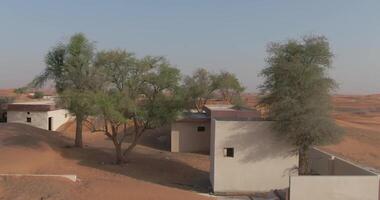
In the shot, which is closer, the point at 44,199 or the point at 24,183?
the point at 44,199

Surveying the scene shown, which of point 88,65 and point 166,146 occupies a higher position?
point 88,65

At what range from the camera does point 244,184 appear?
59.6 feet

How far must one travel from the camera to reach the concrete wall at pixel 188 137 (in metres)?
28.3

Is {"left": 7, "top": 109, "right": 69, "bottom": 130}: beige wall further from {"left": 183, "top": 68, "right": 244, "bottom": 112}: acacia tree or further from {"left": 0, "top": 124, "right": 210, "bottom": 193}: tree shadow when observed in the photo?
{"left": 183, "top": 68, "right": 244, "bottom": 112}: acacia tree

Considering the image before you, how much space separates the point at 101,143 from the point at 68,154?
24.0 feet

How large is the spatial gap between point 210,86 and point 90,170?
74.3 ft

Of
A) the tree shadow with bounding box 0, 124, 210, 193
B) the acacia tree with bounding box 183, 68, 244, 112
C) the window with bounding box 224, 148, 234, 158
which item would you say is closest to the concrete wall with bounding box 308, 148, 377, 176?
the window with bounding box 224, 148, 234, 158

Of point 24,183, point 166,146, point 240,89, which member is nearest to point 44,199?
point 24,183

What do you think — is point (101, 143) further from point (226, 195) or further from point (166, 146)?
point (226, 195)

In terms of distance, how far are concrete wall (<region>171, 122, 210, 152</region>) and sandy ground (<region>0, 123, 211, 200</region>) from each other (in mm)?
1014

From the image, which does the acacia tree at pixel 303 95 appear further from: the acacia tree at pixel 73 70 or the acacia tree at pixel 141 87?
the acacia tree at pixel 73 70

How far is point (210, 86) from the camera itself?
42.0 meters

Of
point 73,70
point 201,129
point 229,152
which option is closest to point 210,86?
point 201,129

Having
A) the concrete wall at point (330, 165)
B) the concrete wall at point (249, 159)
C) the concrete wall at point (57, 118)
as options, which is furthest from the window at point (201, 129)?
the concrete wall at point (57, 118)
